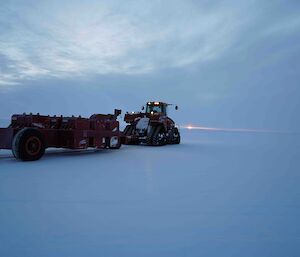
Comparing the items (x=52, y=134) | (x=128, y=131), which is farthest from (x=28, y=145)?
(x=128, y=131)

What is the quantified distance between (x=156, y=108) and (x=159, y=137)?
2.29 metres

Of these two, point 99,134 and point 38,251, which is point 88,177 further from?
point 99,134

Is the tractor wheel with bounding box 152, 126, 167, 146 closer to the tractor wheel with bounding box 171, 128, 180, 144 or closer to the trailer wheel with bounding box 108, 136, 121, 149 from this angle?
the tractor wheel with bounding box 171, 128, 180, 144

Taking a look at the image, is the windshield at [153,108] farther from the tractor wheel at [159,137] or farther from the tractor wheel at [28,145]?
the tractor wheel at [28,145]

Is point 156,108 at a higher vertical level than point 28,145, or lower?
higher

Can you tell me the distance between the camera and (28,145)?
10.4 metres

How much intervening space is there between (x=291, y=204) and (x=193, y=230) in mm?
2412

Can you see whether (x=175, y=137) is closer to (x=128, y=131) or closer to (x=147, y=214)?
(x=128, y=131)

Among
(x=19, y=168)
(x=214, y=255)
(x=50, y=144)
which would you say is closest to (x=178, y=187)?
(x=214, y=255)

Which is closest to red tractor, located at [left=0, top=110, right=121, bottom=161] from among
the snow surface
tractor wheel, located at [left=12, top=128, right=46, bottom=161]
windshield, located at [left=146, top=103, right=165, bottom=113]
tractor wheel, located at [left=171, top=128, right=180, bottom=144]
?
tractor wheel, located at [left=12, top=128, right=46, bottom=161]

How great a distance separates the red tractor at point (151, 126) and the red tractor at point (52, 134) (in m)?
3.70

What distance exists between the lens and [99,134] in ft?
43.9

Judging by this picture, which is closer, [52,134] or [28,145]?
[28,145]

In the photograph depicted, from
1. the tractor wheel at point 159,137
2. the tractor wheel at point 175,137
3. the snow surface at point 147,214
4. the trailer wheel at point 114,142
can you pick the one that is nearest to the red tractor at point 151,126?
the tractor wheel at point 159,137
